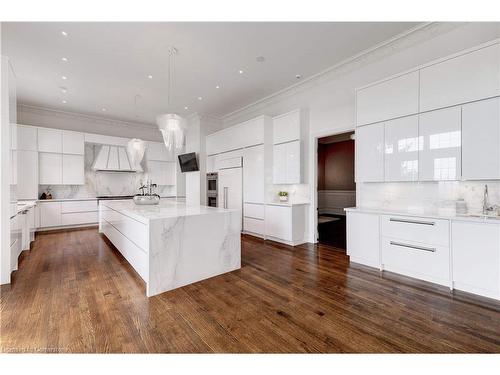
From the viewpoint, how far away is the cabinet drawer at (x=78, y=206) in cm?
595

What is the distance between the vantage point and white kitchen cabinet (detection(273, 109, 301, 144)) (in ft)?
14.5

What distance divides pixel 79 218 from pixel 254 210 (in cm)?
473

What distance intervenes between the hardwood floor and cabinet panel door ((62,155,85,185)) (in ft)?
11.7

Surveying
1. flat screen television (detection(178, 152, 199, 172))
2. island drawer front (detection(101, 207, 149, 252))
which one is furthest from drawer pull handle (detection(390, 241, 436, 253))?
flat screen television (detection(178, 152, 199, 172))

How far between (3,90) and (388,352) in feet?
14.5

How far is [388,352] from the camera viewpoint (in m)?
1.55

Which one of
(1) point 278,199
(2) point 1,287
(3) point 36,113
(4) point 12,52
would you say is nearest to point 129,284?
(2) point 1,287

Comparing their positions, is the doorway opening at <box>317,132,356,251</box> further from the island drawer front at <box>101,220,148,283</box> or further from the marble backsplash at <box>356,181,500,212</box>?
the island drawer front at <box>101,220,148,283</box>

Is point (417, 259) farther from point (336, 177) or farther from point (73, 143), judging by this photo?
point (73, 143)

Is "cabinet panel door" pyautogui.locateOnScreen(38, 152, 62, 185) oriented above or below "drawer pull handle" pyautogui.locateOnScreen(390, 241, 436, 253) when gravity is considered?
above

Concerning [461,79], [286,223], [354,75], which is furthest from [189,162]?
[461,79]

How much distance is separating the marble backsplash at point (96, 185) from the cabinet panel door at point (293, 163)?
16.2 feet
